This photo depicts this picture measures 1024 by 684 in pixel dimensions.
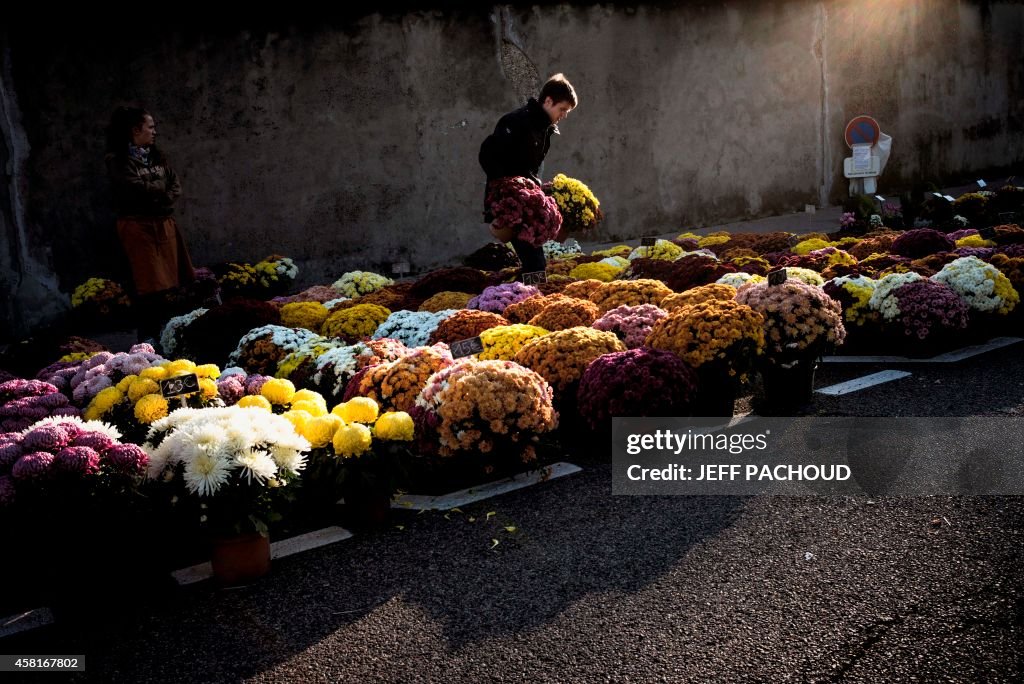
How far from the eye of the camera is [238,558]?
3.47 m

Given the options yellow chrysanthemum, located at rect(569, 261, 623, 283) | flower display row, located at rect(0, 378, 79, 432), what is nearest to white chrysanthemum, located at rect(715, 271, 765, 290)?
yellow chrysanthemum, located at rect(569, 261, 623, 283)

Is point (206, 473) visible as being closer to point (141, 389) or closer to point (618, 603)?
point (141, 389)

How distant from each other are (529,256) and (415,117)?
5.46m

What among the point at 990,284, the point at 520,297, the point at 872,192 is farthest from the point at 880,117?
the point at 520,297

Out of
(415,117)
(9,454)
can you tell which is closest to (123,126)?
(415,117)

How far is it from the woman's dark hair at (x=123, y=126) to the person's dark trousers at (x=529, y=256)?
12.2 feet

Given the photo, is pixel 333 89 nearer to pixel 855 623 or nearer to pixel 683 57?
pixel 683 57

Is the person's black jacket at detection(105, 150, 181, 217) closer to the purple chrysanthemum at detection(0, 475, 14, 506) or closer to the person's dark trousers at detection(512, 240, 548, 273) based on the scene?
the person's dark trousers at detection(512, 240, 548, 273)

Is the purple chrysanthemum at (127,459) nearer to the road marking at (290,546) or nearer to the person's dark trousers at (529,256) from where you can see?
the road marking at (290,546)

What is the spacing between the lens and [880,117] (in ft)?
58.7

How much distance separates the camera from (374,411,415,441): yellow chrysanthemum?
3.87 m

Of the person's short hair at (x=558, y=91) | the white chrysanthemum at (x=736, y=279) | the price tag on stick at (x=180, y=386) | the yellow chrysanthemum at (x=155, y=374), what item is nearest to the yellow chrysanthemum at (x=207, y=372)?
the yellow chrysanthemum at (x=155, y=374)

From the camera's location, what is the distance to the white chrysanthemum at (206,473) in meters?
3.26

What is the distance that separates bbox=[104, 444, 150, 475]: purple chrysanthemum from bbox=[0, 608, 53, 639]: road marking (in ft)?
2.07
